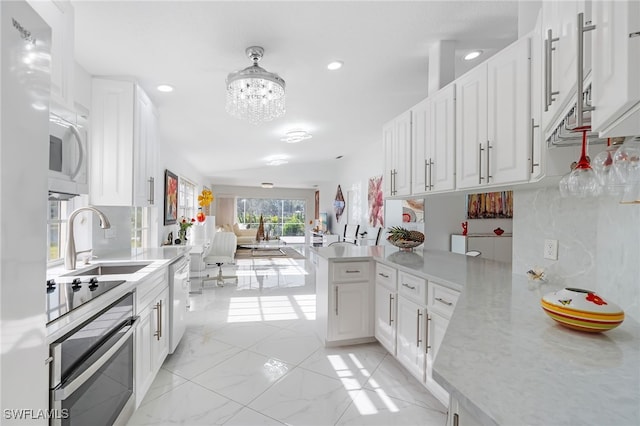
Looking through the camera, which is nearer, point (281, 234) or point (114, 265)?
point (114, 265)

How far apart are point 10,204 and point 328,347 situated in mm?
2641

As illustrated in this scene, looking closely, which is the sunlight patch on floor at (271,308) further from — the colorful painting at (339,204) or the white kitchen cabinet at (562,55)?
the colorful painting at (339,204)

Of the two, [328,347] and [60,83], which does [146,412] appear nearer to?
[328,347]

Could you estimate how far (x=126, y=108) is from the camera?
8.30 feet

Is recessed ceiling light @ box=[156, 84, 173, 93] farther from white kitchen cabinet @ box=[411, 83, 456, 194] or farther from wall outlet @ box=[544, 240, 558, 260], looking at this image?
wall outlet @ box=[544, 240, 558, 260]

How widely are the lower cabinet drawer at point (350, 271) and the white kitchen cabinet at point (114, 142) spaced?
1.86m

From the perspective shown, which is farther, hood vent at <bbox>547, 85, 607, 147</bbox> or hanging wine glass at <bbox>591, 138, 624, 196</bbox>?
hanging wine glass at <bbox>591, 138, 624, 196</bbox>

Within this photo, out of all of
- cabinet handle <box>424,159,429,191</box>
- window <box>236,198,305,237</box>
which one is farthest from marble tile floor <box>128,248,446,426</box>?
window <box>236,198,305,237</box>

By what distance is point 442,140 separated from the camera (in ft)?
8.03

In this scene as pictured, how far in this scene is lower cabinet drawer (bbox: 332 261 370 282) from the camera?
9.24 feet

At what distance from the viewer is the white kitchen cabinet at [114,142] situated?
249 centimetres

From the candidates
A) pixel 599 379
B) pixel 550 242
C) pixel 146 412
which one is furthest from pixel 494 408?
pixel 146 412

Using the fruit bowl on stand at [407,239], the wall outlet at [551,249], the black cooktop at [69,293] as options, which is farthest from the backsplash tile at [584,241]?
the black cooktop at [69,293]

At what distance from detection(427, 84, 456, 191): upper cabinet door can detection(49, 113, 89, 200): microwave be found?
2.40m
